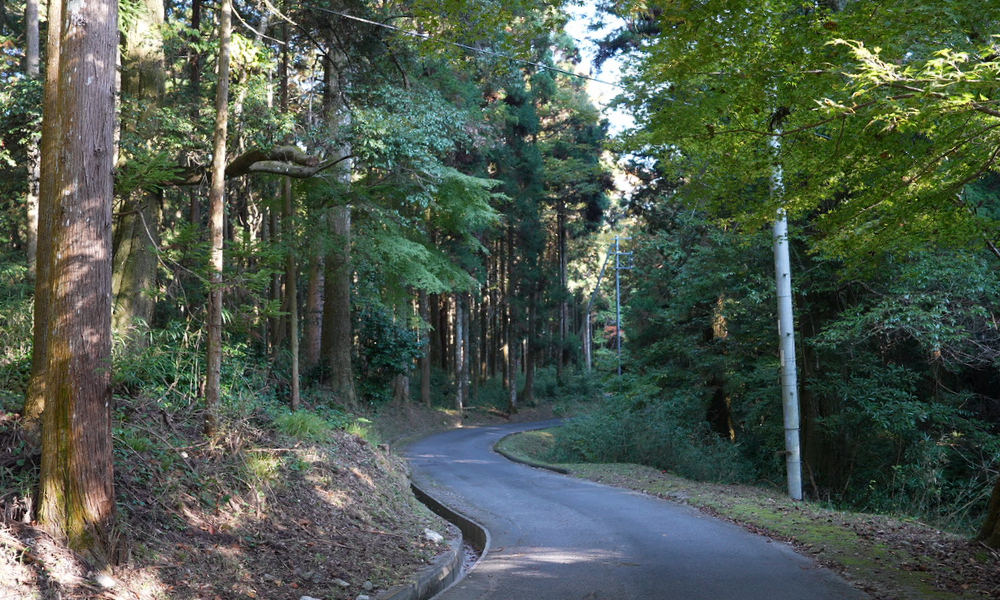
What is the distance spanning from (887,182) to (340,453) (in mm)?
8220

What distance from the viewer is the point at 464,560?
9.15 meters

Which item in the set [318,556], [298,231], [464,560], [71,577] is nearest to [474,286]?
[298,231]

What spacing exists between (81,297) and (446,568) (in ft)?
15.1

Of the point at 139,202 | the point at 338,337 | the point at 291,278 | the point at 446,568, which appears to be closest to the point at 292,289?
the point at 291,278

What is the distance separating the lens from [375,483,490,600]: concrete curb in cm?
645

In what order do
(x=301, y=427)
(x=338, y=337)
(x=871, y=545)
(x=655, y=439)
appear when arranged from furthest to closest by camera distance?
1. (x=338, y=337)
2. (x=655, y=439)
3. (x=301, y=427)
4. (x=871, y=545)

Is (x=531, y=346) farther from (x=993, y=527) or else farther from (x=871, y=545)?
(x=993, y=527)

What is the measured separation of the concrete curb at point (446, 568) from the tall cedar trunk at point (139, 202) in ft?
20.3

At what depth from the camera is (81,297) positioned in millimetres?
5578

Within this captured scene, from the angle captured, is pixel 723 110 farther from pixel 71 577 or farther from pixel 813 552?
pixel 71 577

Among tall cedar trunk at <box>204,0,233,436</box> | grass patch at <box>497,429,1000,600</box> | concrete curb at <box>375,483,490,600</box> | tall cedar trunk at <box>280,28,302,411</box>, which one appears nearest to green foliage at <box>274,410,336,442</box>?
tall cedar trunk at <box>204,0,233,436</box>

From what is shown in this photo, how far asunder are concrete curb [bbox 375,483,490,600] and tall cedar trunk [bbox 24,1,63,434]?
3.57 meters

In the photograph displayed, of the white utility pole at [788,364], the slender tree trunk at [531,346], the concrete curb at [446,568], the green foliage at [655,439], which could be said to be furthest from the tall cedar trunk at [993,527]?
the slender tree trunk at [531,346]

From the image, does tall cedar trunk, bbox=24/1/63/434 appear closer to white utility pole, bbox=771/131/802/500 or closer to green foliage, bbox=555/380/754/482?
white utility pole, bbox=771/131/802/500
